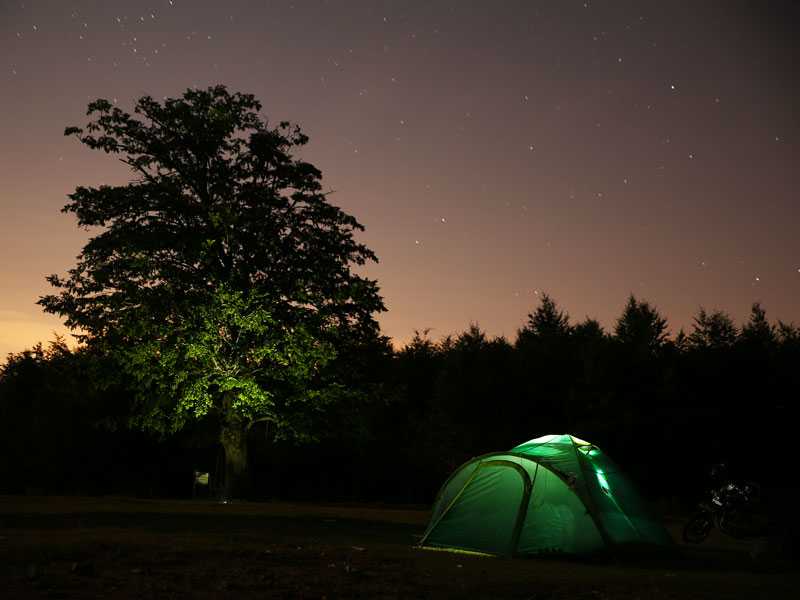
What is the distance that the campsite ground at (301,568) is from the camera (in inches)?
387

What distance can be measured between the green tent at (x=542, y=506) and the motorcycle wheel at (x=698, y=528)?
11.9 feet

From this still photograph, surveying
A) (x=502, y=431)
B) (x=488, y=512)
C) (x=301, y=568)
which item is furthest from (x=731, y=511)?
(x=502, y=431)

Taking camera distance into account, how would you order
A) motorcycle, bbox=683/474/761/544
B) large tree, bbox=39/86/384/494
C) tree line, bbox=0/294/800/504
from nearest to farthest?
motorcycle, bbox=683/474/761/544, large tree, bbox=39/86/384/494, tree line, bbox=0/294/800/504

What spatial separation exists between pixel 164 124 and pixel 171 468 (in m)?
23.6

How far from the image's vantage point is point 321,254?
30.1 meters

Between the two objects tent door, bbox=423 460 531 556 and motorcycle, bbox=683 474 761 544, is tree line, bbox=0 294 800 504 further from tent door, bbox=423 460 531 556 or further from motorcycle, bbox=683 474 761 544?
tent door, bbox=423 460 531 556

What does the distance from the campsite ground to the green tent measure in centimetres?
57

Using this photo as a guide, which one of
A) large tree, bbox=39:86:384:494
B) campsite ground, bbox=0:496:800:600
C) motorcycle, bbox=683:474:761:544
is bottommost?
campsite ground, bbox=0:496:800:600

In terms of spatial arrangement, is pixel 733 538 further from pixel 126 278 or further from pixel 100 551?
pixel 126 278

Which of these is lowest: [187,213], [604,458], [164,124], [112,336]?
[604,458]

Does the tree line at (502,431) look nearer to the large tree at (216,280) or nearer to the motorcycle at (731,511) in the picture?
the large tree at (216,280)

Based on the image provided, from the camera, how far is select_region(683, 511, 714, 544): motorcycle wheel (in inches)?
759

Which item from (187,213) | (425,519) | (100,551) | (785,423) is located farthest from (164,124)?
(785,423)

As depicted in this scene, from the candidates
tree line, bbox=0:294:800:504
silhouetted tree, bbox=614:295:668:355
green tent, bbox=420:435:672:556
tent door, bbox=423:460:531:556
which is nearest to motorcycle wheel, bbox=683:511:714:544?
green tent, bbox=420:435:672:556
